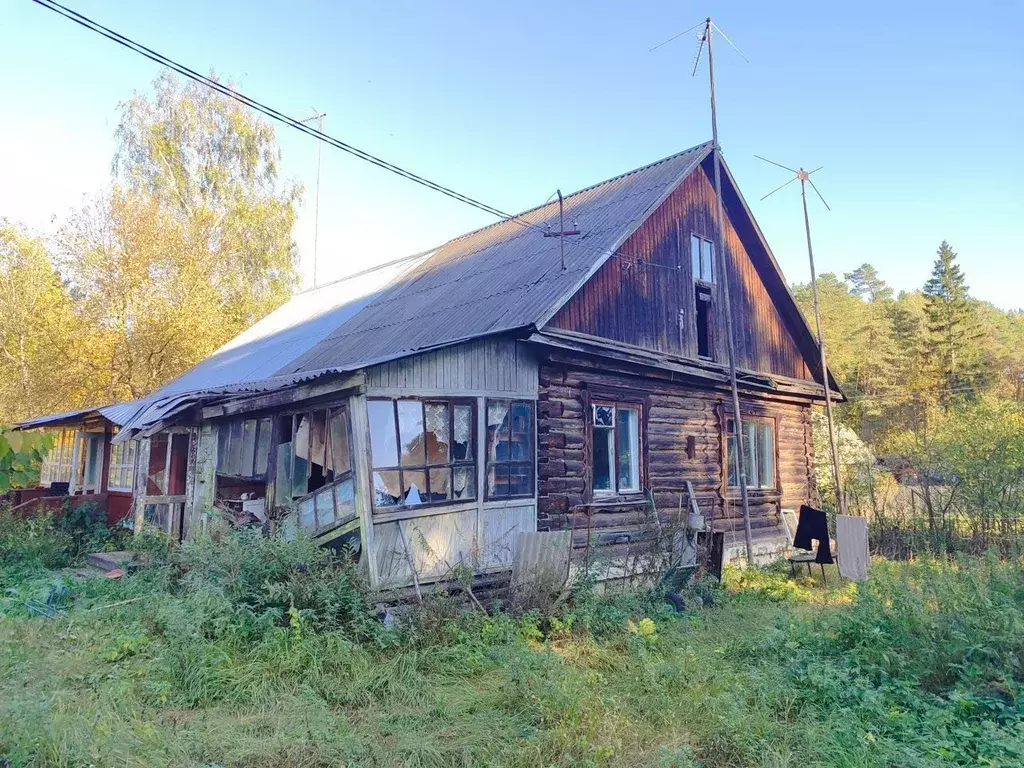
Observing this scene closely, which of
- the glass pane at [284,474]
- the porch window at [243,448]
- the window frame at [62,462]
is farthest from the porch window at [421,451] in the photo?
the window frame at [62,462]

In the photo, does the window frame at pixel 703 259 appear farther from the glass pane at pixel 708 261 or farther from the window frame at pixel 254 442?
the window frame at pixel 254 442

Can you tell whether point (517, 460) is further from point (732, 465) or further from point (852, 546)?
point (732, 465)

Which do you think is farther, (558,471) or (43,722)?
(558,471)

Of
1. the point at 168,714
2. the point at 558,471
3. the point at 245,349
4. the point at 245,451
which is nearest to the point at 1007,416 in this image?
the point at 558,471

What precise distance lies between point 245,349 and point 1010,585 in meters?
16.0

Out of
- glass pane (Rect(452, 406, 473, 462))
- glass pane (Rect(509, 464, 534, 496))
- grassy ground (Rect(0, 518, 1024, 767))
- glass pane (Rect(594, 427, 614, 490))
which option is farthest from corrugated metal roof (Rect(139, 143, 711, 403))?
grassy ground (Rect(0, 518, 1024, 767))

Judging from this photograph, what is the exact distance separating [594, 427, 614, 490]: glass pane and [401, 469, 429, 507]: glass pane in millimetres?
3316

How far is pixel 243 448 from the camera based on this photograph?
34.8ft

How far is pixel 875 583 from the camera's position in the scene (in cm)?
729

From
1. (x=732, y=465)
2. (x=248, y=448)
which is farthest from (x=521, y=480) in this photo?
(x=732, y=465)

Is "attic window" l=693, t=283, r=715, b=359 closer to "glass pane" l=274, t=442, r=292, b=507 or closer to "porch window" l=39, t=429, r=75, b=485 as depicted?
"glass pane" l=274, t=442, r=292, b=507

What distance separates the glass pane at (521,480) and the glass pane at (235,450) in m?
4.25

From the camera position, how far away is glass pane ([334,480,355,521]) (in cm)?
823

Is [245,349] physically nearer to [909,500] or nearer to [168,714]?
[168,714]
